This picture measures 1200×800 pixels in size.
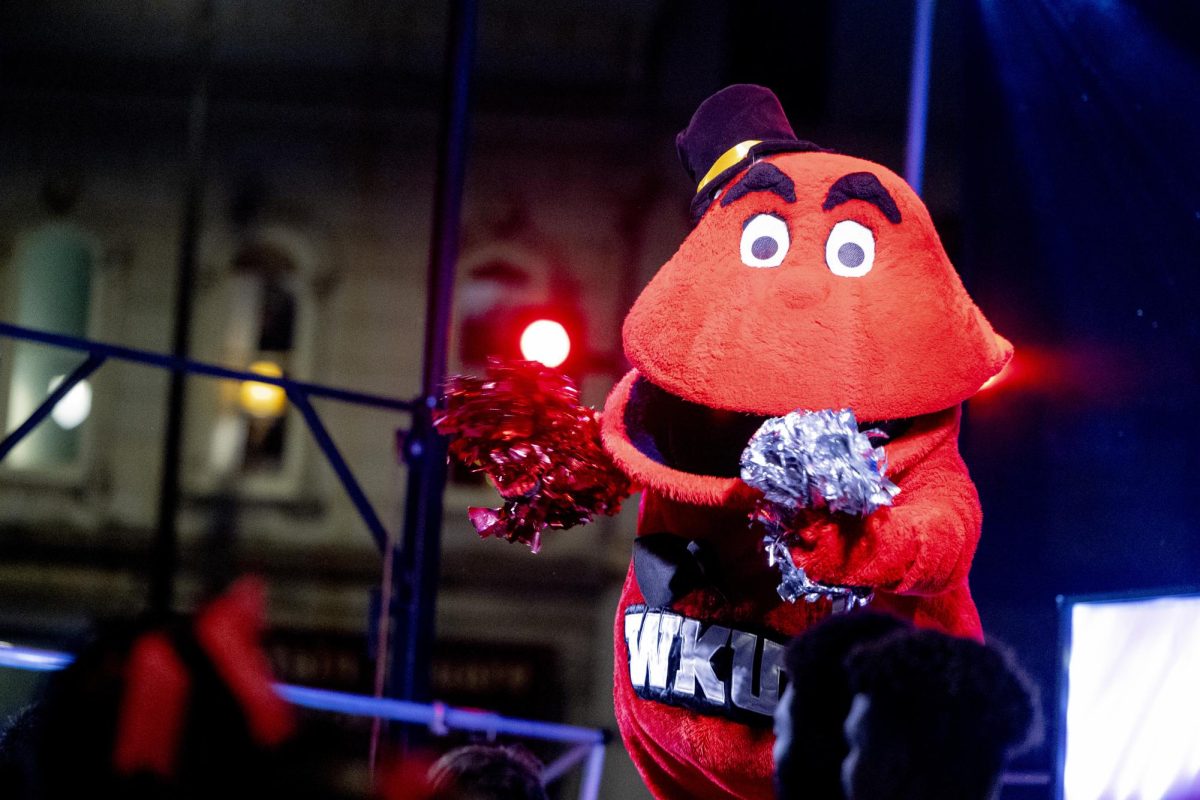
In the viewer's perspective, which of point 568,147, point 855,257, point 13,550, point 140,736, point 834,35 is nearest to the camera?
point 140,736

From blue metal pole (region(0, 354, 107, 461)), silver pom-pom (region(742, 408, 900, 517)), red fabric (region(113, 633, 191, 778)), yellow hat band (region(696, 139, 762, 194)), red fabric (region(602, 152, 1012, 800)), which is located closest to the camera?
red fabric (region(113, 633, 191, 778))

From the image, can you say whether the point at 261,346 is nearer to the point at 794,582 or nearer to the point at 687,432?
the point at 687,432

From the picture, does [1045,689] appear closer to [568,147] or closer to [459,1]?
[459,1]

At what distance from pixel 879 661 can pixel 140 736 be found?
54 centimetres

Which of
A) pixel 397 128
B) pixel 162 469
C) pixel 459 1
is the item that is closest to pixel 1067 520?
pixel 459 1

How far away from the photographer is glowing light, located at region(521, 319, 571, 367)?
253cm

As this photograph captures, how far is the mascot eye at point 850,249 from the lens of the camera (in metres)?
1.42

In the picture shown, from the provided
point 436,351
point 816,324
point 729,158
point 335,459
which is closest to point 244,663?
point 816,324

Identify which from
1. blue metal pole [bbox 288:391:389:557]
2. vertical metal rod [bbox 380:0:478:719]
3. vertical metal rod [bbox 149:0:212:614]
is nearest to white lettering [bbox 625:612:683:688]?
vertical metal rod [bbox 380:0:478:719]

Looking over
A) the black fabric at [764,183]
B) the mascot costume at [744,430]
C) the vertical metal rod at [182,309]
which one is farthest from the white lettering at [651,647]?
the vertical metal rod at [182,309]

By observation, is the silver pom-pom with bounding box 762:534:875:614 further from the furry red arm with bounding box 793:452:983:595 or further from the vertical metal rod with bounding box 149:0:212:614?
the vertical metal rod with bounding box 149:0:212:614

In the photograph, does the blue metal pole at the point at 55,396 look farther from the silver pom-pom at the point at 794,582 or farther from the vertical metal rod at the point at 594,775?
the silver pom-pom at the point at 794,582

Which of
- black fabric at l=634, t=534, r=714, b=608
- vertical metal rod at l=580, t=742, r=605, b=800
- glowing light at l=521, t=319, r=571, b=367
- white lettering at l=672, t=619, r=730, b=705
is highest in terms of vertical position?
glowing light at l=521, t=319, r=571, b=367

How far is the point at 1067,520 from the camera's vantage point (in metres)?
3.07
